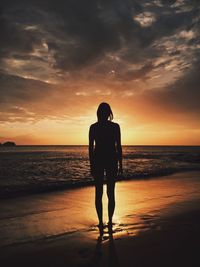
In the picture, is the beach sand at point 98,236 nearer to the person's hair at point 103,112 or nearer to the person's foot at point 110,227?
the person's foot at point 110,227

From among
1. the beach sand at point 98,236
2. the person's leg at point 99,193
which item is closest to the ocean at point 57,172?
the beach sand at point 98,236

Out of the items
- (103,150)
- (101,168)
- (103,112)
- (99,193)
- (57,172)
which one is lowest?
(57,172)

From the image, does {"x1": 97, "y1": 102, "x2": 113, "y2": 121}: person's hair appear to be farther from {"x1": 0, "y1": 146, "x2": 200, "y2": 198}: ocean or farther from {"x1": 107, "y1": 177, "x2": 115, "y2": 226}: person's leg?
{"x1": 0, "y1": 146, "x2": 200, "y2": 198}: ocean

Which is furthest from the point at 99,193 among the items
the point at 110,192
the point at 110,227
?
the point at 110,227

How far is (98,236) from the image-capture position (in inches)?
169

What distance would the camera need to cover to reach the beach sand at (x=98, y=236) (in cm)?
340

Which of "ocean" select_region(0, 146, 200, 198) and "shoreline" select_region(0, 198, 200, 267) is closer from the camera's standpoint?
"shoreline" select_region(0, 198, 200, 267)

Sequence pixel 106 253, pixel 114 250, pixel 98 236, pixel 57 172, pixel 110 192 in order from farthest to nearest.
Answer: pixel 57 172 → pixel 110 192 → pixel 98 236 → pixel 114 250 → pixel 106 253

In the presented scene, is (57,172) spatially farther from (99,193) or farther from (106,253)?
(106,253)

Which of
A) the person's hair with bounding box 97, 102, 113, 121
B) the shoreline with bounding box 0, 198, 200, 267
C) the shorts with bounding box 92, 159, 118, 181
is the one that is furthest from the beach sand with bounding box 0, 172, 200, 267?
the person's hair with bounding box 97, 102, 113, 121

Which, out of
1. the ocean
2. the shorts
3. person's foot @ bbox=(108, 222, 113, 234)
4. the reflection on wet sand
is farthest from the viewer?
the ocean

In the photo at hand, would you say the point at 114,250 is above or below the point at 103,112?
below

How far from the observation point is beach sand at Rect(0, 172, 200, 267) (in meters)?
3.40

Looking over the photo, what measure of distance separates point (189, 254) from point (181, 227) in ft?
4.47
